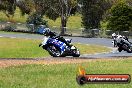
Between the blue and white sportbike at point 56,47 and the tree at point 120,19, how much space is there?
116 feet

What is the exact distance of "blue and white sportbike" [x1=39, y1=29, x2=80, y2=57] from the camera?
2340 cm

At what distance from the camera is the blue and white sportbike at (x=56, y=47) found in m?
23.4

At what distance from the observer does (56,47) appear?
2391 cm

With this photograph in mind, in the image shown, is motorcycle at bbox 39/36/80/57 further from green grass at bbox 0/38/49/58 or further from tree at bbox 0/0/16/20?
tree at bbox 0/0/16/20

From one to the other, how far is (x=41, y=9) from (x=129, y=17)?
2465cm

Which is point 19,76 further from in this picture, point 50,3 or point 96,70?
point 50,3

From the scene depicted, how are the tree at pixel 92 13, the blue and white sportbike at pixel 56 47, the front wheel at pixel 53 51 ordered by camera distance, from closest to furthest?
1. the blue and white sportbike at pixel 56 47
2. the front wheel at pixel 53 51
3. the tree at pixel 92 13

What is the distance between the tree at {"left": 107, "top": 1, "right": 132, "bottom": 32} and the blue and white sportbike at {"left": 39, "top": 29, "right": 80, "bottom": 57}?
35.3m

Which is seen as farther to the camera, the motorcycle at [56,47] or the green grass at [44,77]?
the motorcycle at [56,47]

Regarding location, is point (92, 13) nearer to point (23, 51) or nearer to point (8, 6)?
point (8, 6)

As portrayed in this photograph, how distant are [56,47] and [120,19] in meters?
36.4

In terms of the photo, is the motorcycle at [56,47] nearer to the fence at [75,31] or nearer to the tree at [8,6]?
the fence at [75,31]

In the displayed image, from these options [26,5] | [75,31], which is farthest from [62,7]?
[26,5]

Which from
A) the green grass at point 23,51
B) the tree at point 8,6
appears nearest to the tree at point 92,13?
the tree at point 8,6
